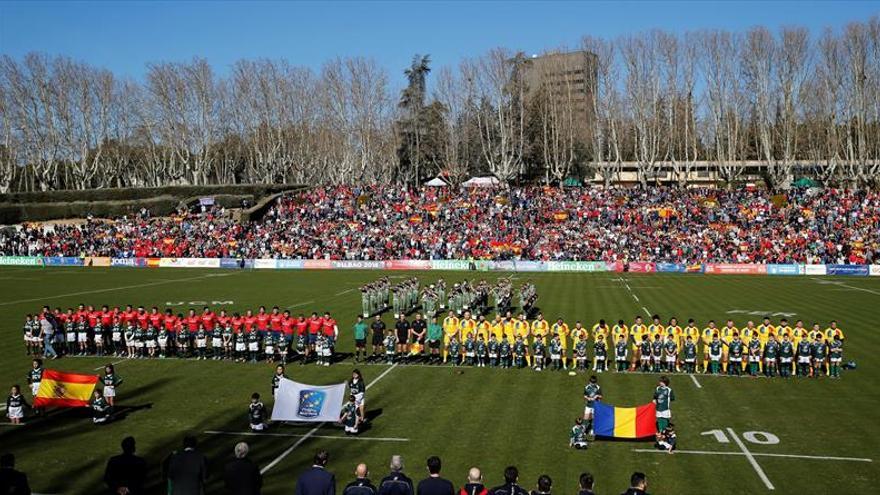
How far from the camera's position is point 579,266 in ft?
203

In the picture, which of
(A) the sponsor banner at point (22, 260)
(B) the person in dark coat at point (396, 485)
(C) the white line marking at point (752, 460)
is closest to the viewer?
(B) the person in dark coat at point (396, 485)

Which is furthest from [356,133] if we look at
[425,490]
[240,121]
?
[425,490]

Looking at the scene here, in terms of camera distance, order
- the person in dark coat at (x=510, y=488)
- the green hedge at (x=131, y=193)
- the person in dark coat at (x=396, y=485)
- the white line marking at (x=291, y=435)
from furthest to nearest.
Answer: the green hedge at (x=131, y=193) → the white line marking at (x=291, y=435) → the person in dark coat at (x=396, y=485) → the person in dark coat at (x=510, y=488)

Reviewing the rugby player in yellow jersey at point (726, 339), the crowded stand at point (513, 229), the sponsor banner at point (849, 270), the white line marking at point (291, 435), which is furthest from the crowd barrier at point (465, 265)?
the white line marking at point (291, 435)

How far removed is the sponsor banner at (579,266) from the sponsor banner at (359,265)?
15030 millimetres

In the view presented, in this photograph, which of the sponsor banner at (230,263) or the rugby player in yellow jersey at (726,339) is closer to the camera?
the rugby player in yellow jersey at (726,339)

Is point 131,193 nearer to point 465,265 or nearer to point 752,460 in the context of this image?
point 465,265

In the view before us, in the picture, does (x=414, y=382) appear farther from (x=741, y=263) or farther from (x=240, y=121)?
(x=240, y=121)

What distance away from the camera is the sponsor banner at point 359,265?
64938 millimetres

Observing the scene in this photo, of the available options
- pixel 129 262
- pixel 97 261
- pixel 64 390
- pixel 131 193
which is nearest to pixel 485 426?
pixel 64 390

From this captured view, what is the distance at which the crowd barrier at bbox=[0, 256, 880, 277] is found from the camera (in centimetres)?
5844

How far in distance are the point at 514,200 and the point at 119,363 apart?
56.0 meters

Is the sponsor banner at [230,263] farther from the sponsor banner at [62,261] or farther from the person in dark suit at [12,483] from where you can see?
the person in dark suit at [12,483]

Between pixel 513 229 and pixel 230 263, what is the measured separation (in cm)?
2700
